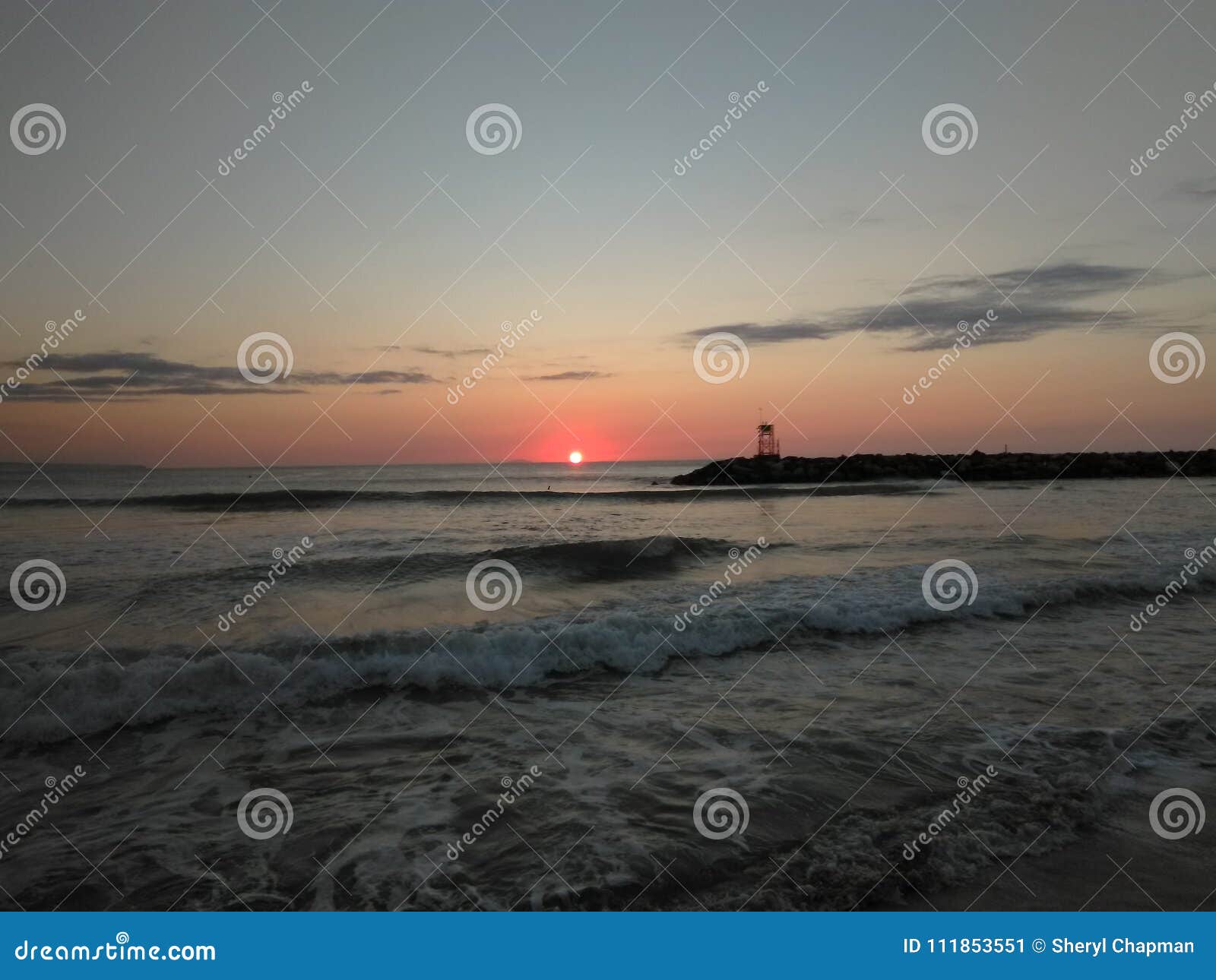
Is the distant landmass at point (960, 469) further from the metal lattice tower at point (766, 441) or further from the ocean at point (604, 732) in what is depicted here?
the ocean at point (604, 732)

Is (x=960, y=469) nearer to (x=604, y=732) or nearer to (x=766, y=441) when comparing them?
(x=766, y=441)

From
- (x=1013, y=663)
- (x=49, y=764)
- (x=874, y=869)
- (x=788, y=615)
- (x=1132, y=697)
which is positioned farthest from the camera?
(x=788, y=615)

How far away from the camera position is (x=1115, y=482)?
4244 cm

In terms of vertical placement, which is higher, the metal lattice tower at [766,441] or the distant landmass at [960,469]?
the metal lattice tower at [766,441]

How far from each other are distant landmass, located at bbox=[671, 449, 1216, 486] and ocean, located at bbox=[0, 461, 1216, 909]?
32.9 meters

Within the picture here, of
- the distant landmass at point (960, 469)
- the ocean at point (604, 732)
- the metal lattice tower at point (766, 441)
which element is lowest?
the ocean at point (604, 732)

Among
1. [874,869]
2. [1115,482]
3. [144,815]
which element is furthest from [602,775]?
[1115,482]

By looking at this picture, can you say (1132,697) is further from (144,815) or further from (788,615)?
(144,815)

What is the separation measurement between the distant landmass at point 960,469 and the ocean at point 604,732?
32.9m

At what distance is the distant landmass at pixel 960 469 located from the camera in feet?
158

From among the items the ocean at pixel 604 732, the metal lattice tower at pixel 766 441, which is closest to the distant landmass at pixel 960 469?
the metal lattice tower at pixel 766 441

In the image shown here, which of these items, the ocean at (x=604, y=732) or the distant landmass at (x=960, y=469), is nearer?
the ocean at (x=604, y=732)

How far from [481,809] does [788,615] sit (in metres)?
7.11

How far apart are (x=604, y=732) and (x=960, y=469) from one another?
50276 millimetres
